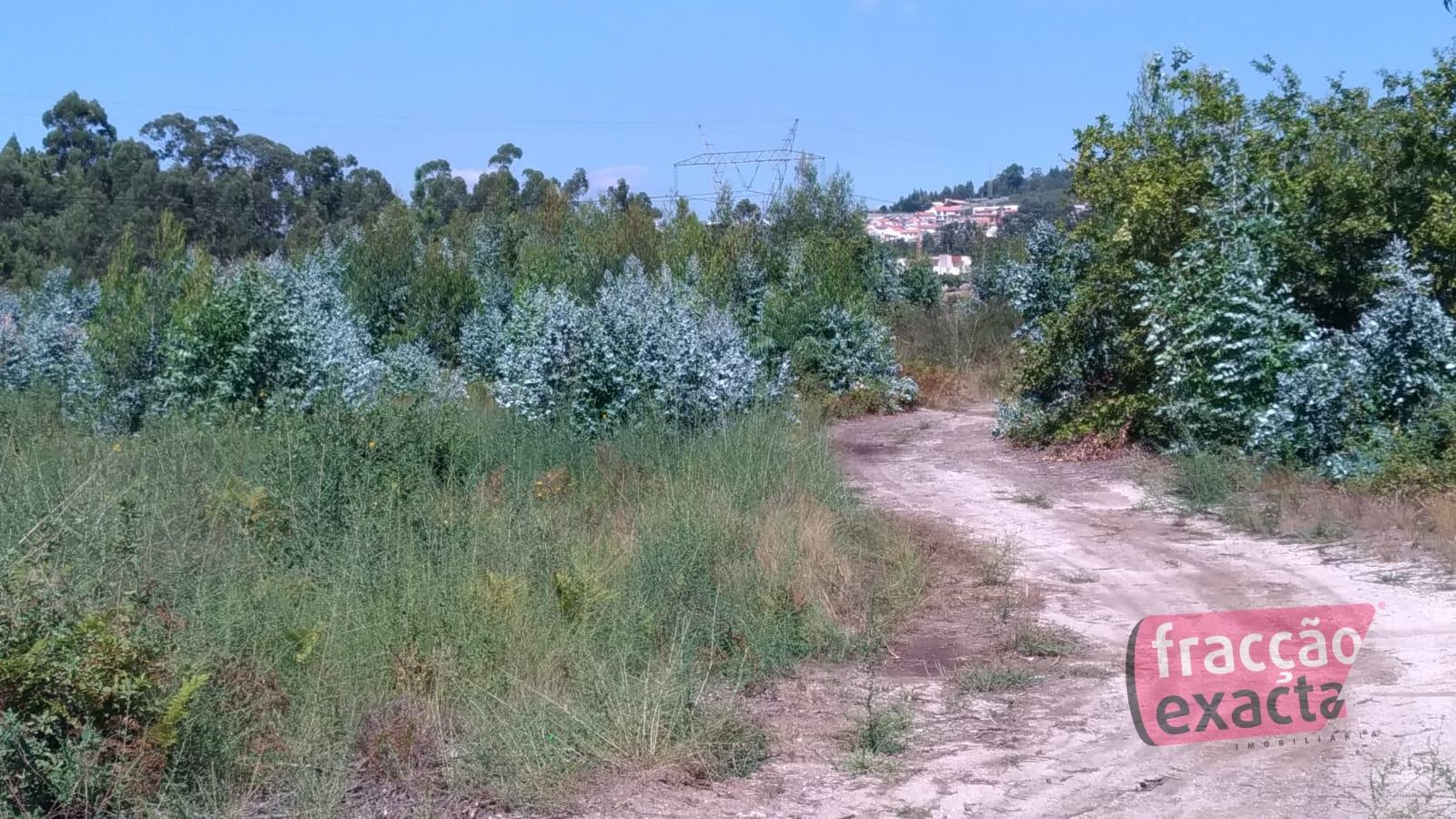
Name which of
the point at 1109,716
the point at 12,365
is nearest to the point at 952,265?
the point at 12,365

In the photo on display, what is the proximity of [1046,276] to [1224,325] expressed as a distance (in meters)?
7.47

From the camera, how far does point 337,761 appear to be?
17.6 ft

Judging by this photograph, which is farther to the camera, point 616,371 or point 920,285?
point 920,285

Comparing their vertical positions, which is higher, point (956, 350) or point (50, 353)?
point (50, 353)

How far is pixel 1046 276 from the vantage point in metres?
20.8

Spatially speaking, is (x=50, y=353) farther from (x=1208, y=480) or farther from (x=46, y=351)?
(x=1208, y=480)

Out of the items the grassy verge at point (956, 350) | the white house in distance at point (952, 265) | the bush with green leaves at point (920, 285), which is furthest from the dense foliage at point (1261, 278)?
the white house in distance at point (952, 265)

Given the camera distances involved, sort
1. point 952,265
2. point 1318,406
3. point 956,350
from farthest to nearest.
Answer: point 952,265
point 956,350
point 1318,406

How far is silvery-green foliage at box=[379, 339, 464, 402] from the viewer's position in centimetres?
1265

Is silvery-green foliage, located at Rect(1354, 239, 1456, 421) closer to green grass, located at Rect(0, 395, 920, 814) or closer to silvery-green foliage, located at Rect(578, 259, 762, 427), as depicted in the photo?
green grass, located at Rect(0, 395, 920, 814)

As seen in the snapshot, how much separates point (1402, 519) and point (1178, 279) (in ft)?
15.3

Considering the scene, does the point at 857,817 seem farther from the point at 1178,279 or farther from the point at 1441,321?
the point at 1178,279

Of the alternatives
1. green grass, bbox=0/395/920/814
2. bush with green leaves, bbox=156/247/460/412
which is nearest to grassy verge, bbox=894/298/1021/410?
bush with green leaves, bbox=156/247/460/412

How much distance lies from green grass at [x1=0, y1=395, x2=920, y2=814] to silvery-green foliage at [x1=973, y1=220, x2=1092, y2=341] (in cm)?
755
